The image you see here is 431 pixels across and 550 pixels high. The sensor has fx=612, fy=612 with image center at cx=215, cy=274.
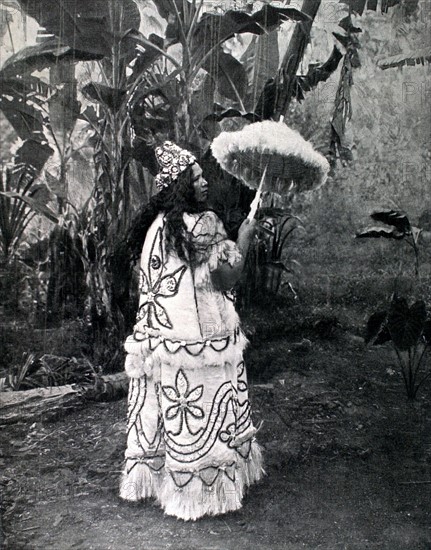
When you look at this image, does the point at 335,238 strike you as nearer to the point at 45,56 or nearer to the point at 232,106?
the point at 232,106

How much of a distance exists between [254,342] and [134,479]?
0.84 meters

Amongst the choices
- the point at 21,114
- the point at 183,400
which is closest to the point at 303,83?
the point at 21,114

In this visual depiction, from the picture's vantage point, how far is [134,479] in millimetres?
2725

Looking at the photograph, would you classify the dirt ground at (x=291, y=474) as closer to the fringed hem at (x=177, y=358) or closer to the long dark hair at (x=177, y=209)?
the fringed hem at (x=177, y=358)

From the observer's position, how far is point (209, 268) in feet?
8.60

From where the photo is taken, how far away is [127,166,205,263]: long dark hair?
256cm

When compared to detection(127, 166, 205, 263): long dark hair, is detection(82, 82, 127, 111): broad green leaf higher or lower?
higher

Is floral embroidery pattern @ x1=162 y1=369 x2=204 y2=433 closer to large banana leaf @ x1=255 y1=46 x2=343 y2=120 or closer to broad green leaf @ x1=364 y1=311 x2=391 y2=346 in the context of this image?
broad green leaf @ x1=364 y1=311 x2=391 y2=346

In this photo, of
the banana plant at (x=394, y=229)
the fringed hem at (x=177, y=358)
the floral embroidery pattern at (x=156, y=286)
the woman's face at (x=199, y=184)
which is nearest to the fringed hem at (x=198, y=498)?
the fringed hem at (x=177, y=358)

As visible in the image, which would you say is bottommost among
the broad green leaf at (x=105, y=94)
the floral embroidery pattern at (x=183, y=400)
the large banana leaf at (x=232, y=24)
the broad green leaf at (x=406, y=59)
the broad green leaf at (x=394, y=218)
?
the floral embroidery pattern at (x=183, y=400)

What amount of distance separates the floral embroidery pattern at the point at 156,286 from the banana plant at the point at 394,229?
0.99 meters

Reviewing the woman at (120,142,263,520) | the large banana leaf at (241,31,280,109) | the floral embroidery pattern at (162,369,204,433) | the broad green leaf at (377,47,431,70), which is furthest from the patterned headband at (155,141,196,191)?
the broad green leaf at (377,47,431,70)

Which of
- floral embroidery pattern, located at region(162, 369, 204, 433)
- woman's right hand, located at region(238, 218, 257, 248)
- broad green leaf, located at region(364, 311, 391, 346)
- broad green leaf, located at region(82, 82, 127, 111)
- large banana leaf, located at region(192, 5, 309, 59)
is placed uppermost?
large banana leaf, located at region(192, 5, 309, 59)

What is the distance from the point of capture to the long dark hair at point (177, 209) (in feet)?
8.39
